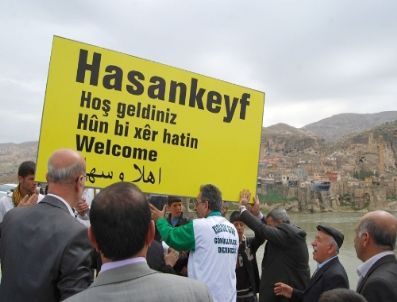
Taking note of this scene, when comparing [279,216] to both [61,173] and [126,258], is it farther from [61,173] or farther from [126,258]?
[126,258]

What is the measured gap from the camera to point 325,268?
3.87m

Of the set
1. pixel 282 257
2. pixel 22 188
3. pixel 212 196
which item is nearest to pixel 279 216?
pixel 282 257

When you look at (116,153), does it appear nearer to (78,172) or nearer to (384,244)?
(78,172)

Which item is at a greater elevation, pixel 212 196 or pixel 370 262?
pixel 212 196

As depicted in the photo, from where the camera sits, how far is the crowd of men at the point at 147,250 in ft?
5.14

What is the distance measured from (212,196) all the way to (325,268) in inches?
48.3

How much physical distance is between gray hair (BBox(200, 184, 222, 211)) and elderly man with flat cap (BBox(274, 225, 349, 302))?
1.05 metres

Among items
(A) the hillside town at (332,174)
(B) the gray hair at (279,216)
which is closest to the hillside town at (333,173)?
(A) the hillside town at (332,174)

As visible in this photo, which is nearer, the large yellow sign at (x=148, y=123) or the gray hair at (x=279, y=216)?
the large yellow sign at (x=148, y=123)

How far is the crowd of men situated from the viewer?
157cm

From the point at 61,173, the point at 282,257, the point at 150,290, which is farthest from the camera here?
the point at 282,257

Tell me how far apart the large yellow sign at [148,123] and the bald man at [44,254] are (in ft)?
3.68

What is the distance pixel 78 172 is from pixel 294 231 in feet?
9.10

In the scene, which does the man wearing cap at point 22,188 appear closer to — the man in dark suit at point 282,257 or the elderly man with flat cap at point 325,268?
the man in dark suit at point 282,257
